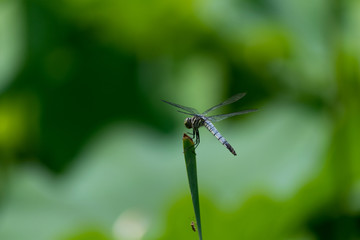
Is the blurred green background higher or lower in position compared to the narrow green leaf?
higher

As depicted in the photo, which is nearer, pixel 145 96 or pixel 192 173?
pixel 192 173

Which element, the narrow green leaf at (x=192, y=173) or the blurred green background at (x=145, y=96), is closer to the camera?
the narrow green leaf at (x=192, y=173)

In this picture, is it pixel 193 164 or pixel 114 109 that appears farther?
pixel 114 109

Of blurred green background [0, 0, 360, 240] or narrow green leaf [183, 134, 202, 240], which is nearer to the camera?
narrow green leaf [183, 134, 202, 240]

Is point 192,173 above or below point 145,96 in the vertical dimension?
below

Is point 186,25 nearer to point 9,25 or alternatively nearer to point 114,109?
point 114,109

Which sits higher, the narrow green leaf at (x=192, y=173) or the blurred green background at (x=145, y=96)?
the blurred green background at (x=145, y=96)

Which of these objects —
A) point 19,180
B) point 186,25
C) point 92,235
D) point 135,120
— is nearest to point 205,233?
point 92,235

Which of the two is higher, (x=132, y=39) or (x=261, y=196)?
(x=132, y=39)
